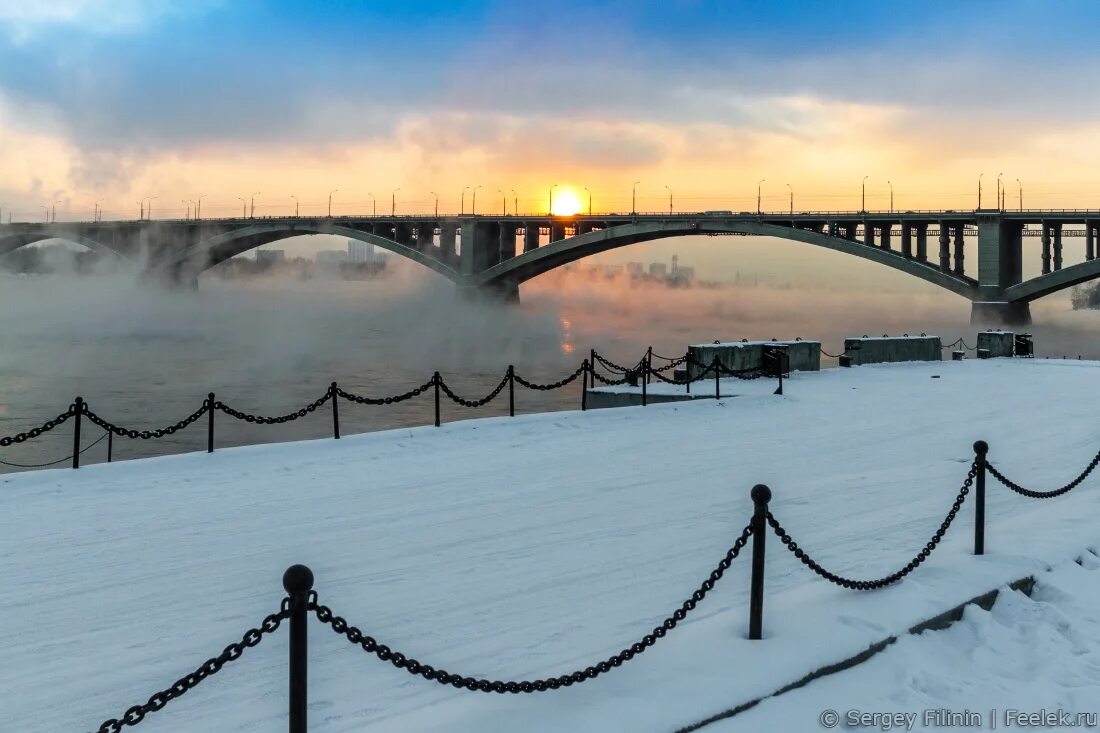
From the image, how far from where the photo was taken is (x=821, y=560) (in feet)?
26.0

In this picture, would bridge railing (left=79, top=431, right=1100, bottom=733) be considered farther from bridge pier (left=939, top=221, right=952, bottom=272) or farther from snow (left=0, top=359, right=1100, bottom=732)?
bridge pier (left=939, top=221, right=952, bottom=272)

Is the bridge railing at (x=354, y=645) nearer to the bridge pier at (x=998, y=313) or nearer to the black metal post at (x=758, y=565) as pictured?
the black metal post at (x=758, y=565)

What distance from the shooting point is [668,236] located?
74812 millimetres

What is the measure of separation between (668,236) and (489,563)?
68.8 meters

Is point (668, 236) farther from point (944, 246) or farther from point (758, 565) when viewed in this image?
point (758, 565)

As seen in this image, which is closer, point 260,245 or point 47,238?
point 260,245

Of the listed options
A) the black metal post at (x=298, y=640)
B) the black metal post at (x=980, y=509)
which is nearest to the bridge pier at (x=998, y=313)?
the black metal post at (x=980, y=509)

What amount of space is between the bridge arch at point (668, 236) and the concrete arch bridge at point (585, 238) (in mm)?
85

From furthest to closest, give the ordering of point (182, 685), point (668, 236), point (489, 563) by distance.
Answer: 1. point (668, 236)
2. point (489, 563)
3. point (182, 685)

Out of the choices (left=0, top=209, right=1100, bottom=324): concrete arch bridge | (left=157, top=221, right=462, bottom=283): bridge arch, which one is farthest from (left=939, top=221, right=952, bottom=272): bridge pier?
(left=157, top=221, right=462, bottom=283): bridge arch

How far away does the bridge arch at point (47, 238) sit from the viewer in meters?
108

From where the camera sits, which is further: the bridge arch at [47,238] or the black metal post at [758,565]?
the bridge arch at [47,238]

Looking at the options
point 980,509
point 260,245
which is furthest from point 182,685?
point 260,245

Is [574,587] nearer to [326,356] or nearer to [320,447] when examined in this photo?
[320,447]
